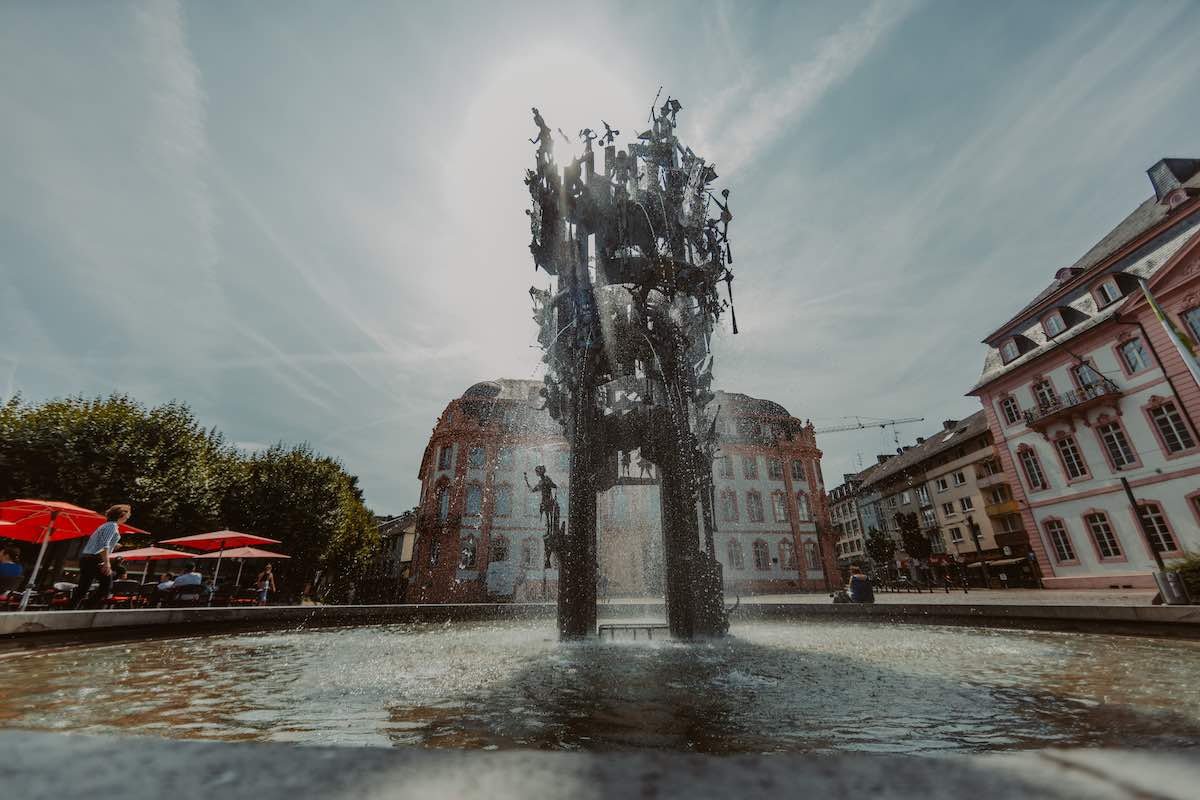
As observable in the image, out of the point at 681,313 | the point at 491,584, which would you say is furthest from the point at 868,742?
the point at 491,584

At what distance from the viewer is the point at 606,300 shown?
12.2 m

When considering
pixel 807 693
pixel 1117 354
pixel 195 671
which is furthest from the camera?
pixel 1117 354

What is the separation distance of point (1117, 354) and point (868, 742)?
1195 inches

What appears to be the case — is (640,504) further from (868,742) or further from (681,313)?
(868,742)

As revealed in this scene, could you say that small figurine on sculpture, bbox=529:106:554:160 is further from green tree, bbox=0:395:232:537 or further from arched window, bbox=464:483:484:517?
arched window, bbox=464:483:484:517

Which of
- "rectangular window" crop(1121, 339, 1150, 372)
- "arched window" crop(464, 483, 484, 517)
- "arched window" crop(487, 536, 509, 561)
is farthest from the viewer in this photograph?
"arched window" crop(464, 483, 484, 517)

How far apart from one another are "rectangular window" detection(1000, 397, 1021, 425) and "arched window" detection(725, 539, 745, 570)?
1938 centimetres

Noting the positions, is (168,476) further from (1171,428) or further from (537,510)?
(1171,428)

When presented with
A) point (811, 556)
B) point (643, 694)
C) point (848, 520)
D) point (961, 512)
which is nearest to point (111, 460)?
point (643, 694)

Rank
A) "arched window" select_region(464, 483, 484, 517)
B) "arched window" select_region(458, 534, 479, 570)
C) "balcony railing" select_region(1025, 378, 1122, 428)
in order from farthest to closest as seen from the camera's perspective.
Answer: "arched window" select_region(464, 483, 484, 517) < "arched window" select_region(458, 534, 479, 570) < "balcony railing" select_region(1025, 378, 1122, 428)

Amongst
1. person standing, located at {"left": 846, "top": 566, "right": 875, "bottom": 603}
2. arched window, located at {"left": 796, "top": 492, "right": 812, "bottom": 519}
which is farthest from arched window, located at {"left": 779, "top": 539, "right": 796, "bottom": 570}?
person standing, located at {"left": 846, "top": 566, "right": 875, "bottom": 603}

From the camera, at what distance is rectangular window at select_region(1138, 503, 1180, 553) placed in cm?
2136

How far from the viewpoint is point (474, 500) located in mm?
37844

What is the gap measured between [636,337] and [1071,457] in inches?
1071
